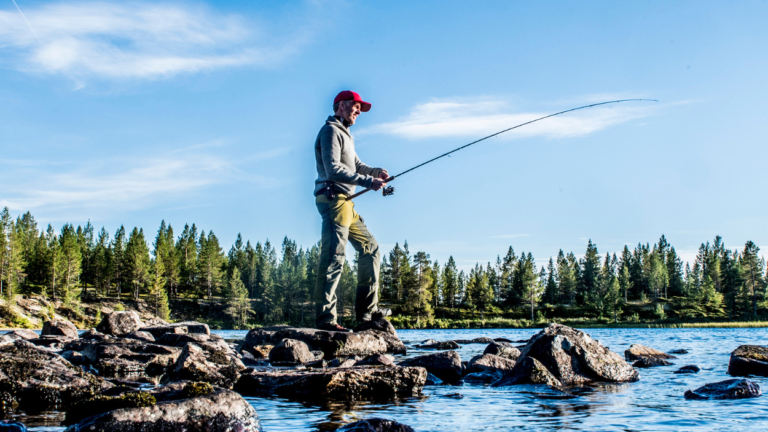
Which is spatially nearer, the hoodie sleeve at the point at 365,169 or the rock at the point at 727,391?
the rock at the point at 727,391

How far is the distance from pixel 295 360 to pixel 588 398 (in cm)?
549

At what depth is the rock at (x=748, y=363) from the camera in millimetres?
A: 8438

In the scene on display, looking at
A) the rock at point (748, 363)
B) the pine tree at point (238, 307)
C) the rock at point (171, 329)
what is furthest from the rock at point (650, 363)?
the pine tree at point (238, 307)

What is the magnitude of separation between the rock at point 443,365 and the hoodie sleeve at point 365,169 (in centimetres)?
402

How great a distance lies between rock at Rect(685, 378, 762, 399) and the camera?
6191mm

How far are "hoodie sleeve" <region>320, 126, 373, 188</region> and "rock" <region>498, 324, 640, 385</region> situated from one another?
432 cm

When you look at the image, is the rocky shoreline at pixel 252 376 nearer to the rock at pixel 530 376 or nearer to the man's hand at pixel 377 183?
the rock at pixel 530 376

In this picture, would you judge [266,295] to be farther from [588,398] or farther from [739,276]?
[588,398]

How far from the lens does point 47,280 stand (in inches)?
4208

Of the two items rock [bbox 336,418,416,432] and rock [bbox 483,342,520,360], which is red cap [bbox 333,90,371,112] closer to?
rock [bbox 483,342,520,360]

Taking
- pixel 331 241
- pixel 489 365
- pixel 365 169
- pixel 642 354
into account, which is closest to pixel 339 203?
pixel 331 241

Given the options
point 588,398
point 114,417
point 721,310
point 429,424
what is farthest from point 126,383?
point 721,310

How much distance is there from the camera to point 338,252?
35.2 ft

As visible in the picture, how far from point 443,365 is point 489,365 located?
94 cm
